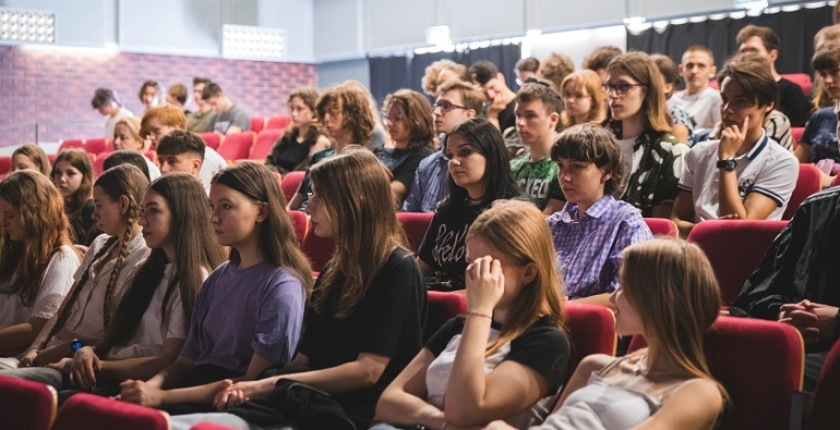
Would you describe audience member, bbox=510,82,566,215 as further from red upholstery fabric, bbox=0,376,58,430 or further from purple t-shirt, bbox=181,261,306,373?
red upholstery fabric, bbox=0,376,58,430

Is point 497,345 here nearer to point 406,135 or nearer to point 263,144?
point 406,135

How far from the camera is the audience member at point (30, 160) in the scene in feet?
18.7

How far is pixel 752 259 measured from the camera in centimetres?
306

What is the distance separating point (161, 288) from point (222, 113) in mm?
7375

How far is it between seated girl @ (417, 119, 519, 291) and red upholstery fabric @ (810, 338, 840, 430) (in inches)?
61.4

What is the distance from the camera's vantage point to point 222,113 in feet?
34.2

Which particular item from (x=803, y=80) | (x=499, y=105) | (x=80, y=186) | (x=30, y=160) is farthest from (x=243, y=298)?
(x=803, y=80)

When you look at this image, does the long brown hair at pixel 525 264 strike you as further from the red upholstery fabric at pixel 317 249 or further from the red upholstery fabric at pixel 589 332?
the red upholstery fabric at pixel 317 249

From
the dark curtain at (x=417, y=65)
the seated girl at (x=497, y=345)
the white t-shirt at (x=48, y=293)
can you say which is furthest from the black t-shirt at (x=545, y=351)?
the dark curtain at (x=417, y=65)

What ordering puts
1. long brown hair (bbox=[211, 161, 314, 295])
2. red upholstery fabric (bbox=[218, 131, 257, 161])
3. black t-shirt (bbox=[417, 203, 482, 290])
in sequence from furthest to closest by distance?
1. red upholstery fabric (bbox=[218, 131, 257, 161])
2. black t-shirt (bbox=[417, 203, 482, 290])
3. long brown hair (bbox=[211, 161, 314, 295])

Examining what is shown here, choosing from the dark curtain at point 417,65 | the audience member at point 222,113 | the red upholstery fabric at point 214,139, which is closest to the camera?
the red upholstery fabric at point 214,139

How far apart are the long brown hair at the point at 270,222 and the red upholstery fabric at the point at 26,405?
808 millimetres

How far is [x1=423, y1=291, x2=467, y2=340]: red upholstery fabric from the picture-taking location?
263cm

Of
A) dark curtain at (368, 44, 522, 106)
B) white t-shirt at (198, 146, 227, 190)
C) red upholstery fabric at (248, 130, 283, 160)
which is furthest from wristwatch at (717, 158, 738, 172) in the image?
dark curtain at (368, 44, 522, 106)
